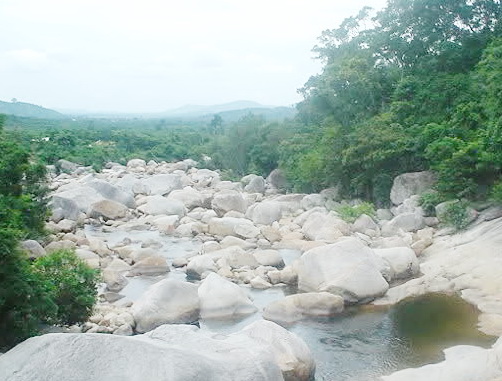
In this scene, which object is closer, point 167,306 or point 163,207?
point 167,306

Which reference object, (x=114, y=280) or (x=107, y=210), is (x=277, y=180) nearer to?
(x=107, y=210)

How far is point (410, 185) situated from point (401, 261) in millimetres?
8273

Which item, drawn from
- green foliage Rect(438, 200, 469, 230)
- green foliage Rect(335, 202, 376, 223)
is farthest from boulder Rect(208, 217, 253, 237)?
green foliage Rect(438, 200, 469, 230)

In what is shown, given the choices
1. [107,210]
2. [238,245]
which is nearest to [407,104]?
[238,245]

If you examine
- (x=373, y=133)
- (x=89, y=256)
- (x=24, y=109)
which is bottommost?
(x=89, y=256)

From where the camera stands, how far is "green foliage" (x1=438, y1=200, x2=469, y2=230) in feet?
68.7

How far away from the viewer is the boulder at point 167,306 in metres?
14.8

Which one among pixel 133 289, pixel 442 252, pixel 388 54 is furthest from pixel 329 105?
pixel 133 289

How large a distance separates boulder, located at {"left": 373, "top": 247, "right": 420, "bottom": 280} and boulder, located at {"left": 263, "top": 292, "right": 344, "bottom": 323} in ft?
11.1

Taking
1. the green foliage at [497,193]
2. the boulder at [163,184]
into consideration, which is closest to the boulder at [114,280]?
the green foliage at [497,193]

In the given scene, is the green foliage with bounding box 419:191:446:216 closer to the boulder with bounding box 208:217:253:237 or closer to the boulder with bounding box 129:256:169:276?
the boulder with bounding box 208:217:253:237

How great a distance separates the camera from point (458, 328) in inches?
567

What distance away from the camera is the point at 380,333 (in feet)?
47.8

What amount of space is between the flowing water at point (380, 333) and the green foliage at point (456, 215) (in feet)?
16.6
